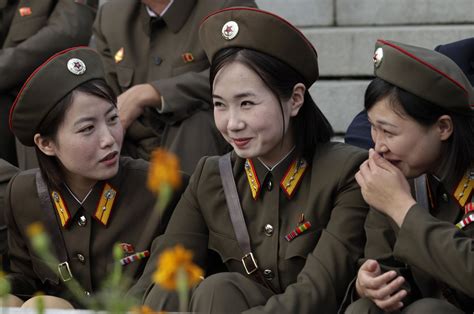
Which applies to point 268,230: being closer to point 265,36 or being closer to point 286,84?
Result: point 286,84

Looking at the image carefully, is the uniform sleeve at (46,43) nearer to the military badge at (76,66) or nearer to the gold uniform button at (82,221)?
the military badge at (76,66)

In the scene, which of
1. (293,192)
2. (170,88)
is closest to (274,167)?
(293,192)

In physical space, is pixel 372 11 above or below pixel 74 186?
below

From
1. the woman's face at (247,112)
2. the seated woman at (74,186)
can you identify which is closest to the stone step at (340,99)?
the seated woman at (74,186)

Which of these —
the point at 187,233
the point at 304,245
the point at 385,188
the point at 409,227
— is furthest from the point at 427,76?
the point at 187,233

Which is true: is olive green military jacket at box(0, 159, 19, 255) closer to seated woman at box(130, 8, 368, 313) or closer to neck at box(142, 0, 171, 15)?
seated woman at box(130, 8, 368, 313)

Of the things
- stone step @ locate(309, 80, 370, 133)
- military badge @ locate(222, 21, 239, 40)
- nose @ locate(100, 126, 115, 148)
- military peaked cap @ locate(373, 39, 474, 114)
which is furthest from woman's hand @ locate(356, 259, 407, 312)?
stone step @ locate(309, 80, 370, 133)

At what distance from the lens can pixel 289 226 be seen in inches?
159

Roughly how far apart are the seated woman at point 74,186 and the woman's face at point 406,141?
119 centimetres

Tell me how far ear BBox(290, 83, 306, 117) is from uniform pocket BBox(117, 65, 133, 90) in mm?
1951

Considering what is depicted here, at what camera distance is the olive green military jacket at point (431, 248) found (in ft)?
11.0

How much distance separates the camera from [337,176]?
395cm

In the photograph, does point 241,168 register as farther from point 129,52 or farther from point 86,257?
point 129,52

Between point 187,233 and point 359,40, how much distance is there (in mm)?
2727
